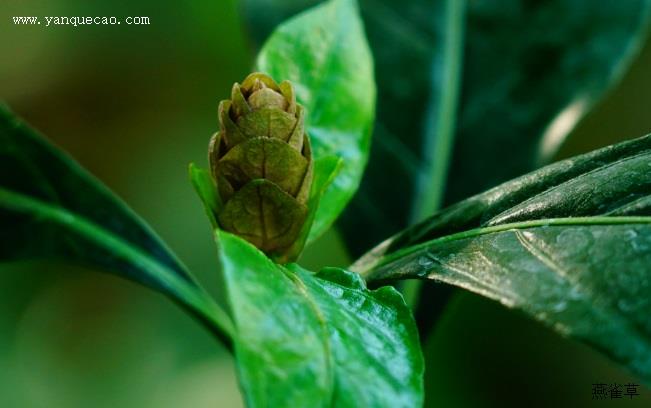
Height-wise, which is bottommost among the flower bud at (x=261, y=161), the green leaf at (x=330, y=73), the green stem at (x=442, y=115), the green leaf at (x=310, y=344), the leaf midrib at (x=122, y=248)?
the green leaf at (x=310, y=344)

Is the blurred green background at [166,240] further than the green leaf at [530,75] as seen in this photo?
Yes

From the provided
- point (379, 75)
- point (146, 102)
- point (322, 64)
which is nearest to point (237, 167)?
→ point (322, 64)

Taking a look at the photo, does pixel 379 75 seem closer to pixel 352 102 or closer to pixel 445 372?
pixel 352 102

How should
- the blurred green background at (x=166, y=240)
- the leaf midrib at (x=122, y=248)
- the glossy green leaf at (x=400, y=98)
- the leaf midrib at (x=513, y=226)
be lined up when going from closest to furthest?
the leaf midrib at (x=513, y=226) → the leaf midrib at (x=122, y=248) → the glossy green leaf at (x=400, y=98) → the blurred green background at (x=166, y=240)

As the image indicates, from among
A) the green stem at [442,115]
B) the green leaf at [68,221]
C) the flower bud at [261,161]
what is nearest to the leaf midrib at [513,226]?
the flower bud at [261,161]

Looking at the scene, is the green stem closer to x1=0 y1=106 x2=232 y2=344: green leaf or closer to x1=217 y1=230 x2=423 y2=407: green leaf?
x1=0 y1=106 x2=232 y2=344: green leaf

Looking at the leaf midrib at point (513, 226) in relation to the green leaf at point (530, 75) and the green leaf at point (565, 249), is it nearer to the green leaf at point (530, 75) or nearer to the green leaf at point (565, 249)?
the green leaf at point (565, 249)

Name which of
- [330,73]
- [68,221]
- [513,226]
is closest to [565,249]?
[513,226]

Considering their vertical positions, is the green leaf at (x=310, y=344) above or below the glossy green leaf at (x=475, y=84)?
below
